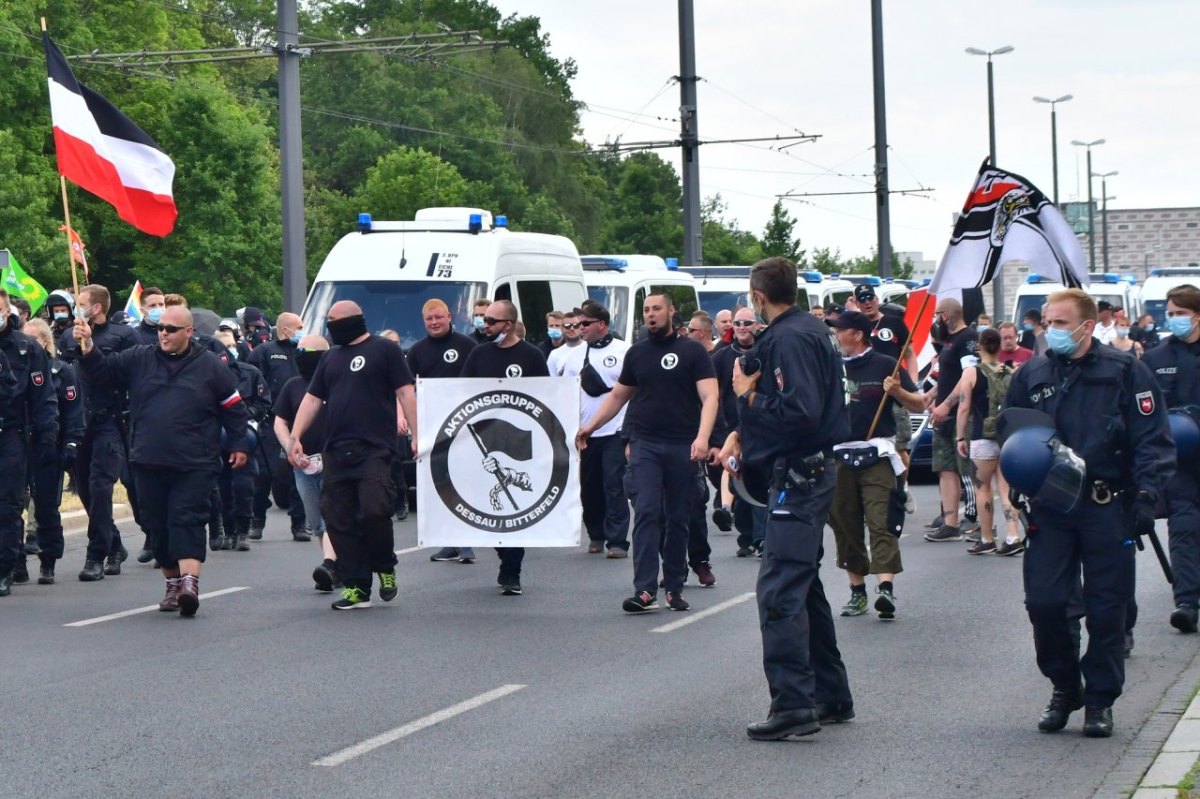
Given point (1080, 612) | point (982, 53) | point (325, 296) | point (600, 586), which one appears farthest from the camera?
point (982, 53)

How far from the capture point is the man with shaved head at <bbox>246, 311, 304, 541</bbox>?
658 inches

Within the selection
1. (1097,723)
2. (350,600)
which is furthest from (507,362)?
(1097,723)

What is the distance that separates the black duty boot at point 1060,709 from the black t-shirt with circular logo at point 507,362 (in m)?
5.92

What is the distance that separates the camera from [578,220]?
8625 cm

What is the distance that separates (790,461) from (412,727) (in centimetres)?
193

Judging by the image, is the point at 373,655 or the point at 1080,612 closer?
the point at 1080,612

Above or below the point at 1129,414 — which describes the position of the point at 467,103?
above

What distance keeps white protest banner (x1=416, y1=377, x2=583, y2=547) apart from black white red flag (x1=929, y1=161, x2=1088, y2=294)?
2.75 m

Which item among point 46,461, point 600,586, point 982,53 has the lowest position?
point 600,586

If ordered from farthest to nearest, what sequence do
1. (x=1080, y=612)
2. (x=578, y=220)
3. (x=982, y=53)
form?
(x=578, y=220), (x=982, y=53), (x=1080, y=612)

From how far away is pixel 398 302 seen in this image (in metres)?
19.0

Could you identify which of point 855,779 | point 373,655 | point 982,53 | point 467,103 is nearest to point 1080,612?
point 855,779

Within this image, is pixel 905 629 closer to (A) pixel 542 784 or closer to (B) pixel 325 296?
(A) pixel 542 784

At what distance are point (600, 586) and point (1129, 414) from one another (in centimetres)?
556
